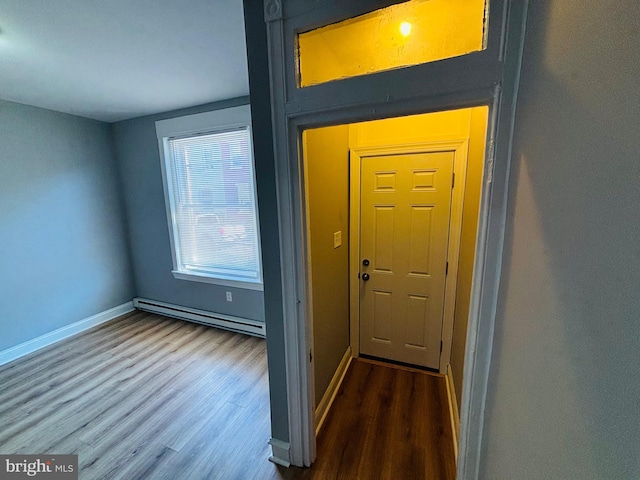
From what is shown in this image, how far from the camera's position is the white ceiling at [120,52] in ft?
4.27

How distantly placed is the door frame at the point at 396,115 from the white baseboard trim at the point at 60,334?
3.02 metres

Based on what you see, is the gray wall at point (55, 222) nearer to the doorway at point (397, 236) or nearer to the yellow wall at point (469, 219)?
the doorway at point (397, 236)

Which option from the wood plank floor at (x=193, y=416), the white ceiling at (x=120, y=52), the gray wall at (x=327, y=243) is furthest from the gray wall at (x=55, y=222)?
the gray wall at (x=327, y=243)

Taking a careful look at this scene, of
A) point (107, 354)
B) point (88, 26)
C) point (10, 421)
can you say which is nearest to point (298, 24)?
A: point (88, 26)

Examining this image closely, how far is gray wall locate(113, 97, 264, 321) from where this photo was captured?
299 cm

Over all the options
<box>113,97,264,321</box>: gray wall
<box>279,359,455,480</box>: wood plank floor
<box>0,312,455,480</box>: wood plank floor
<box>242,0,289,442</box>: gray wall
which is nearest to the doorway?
<box>279,359,455,480</box>: wood plank floor

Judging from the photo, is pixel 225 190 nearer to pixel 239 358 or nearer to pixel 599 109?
pixel 239 358

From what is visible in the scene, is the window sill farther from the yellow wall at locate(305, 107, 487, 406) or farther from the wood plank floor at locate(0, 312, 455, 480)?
the yellow wall at locate(305, 107, 487, 406)

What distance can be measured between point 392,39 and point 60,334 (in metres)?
4.10

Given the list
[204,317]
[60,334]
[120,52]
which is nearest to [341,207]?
[120,52]

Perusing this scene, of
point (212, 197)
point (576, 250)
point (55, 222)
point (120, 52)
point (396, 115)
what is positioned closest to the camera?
point (576, 250)

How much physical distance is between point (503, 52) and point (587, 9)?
14.8 inches

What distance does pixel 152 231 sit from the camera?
3.29 meters

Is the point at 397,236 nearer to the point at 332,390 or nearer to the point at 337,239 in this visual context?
the point at 337,239
